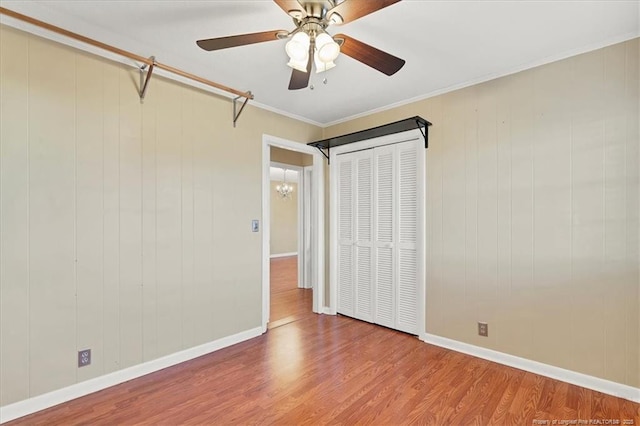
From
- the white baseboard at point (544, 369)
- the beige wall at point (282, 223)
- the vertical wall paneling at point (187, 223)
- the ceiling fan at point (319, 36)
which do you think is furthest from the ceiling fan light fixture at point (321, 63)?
the beige wall at point (282, 223)

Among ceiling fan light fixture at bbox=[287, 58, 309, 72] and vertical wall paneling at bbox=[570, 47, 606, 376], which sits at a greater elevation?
ceiling fan light fixture at bbox=[287, 58, 309, 72]

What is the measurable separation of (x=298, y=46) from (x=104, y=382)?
107 inches

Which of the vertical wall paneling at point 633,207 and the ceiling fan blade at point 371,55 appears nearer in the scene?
the ceiling fan blade at point 371,55

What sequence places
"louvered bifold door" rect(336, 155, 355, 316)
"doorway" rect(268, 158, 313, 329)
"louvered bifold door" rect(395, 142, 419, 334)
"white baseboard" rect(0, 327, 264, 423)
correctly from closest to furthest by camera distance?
1. "white baseboard" rect(0, 327, 264, 423)
2. "louvered bifold door" rect(395, 142, 419, 334)
3. "louvered bifold door" rect(336, 155, 355, 316)
4. "doorway" rect(268, 158, 313, 329)

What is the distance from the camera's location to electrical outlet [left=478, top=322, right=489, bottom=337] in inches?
112

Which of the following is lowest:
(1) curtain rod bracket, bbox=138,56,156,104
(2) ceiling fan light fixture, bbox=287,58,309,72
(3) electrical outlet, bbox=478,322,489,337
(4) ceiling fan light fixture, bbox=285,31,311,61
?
(3) electrical outlet, bbox=478,322,489,337

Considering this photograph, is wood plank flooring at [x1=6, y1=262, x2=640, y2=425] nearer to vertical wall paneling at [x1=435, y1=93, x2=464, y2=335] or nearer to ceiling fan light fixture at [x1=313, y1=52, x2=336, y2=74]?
vertical wall paneling at [x1=435, y1=93, x2=464, y2=335]

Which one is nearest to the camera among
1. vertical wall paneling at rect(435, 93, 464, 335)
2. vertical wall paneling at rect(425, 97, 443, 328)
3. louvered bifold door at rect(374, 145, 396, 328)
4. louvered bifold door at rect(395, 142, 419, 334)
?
vertical wall paneling at rect(435, 93, 464, 335)

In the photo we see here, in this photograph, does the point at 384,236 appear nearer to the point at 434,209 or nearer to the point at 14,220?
the point at 434,209

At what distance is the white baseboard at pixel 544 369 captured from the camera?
7.31 feet

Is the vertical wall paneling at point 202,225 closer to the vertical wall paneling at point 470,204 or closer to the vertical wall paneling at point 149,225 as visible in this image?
the vertical wall paneling at point 149,225

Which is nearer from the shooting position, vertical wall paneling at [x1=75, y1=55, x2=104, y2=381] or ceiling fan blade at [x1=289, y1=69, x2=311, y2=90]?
ceiling fan blade at [x1=289, y1=69, x2=311, y2=90]

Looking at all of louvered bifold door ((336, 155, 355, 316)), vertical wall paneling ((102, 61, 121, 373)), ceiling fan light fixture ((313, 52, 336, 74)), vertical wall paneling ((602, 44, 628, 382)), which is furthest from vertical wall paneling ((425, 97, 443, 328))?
vertical wall paneling ((102, 61, 121, 373))

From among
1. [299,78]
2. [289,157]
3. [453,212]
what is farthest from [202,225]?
[289,157]
